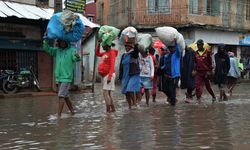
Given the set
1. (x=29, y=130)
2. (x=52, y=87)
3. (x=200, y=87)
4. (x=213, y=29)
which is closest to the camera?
(x=29, y=130)

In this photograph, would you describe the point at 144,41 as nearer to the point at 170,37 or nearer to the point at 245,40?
the point at 170,37

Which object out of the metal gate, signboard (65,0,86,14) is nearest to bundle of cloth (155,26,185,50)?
signboard (65,0,86,14)

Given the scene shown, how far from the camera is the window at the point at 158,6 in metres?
31.8

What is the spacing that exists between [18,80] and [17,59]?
3.94ft

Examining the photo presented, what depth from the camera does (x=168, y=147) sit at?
6191 mm

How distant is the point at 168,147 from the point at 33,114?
536 centimetres

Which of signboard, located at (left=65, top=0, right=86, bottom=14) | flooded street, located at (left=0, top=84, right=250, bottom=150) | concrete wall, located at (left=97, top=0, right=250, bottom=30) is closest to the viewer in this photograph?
flooded street, located at (left=0, top=84, right=250, bottom=150)

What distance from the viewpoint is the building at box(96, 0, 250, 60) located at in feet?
104

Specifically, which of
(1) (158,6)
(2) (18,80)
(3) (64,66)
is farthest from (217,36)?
(3) (64,66)

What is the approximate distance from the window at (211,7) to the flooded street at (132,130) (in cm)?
2286

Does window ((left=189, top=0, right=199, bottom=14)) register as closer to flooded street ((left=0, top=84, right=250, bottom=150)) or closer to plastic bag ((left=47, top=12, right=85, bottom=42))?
flooded street ((left=0, top=84, right=250, bottom=150))

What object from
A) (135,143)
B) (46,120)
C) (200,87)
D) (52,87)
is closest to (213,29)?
(52,87)

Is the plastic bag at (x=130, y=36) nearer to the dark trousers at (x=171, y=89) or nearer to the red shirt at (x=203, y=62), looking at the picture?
the dark trousers at (x=171, y=89)

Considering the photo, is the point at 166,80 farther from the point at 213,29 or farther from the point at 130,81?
the point at 213,29
